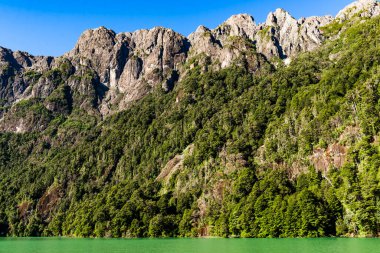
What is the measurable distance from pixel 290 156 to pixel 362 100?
134 ft

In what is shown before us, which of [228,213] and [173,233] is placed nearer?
[228,213]

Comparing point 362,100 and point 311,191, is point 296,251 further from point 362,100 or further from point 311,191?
point 362,100

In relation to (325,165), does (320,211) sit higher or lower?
lower

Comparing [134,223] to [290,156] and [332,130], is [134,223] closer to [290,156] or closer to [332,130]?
[290,156]

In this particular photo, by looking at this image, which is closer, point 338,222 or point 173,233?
point 338,222

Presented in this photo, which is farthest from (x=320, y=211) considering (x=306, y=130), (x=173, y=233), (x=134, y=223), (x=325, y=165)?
(x=134, y=223)

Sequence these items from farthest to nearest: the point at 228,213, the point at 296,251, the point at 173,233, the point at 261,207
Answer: the point at 173,233 < the point at 228,213 < the point at 261,207 < the point at 296,251

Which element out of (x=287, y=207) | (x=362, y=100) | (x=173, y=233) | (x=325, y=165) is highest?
(x=362, y=100)

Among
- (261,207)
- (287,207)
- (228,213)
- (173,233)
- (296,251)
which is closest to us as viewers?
(296,251)

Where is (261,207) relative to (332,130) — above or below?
below

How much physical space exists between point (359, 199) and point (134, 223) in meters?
106

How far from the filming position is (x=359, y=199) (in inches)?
5645

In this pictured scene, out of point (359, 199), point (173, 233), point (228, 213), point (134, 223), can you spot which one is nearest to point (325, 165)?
point (359, 199)

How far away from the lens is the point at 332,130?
18350cm
